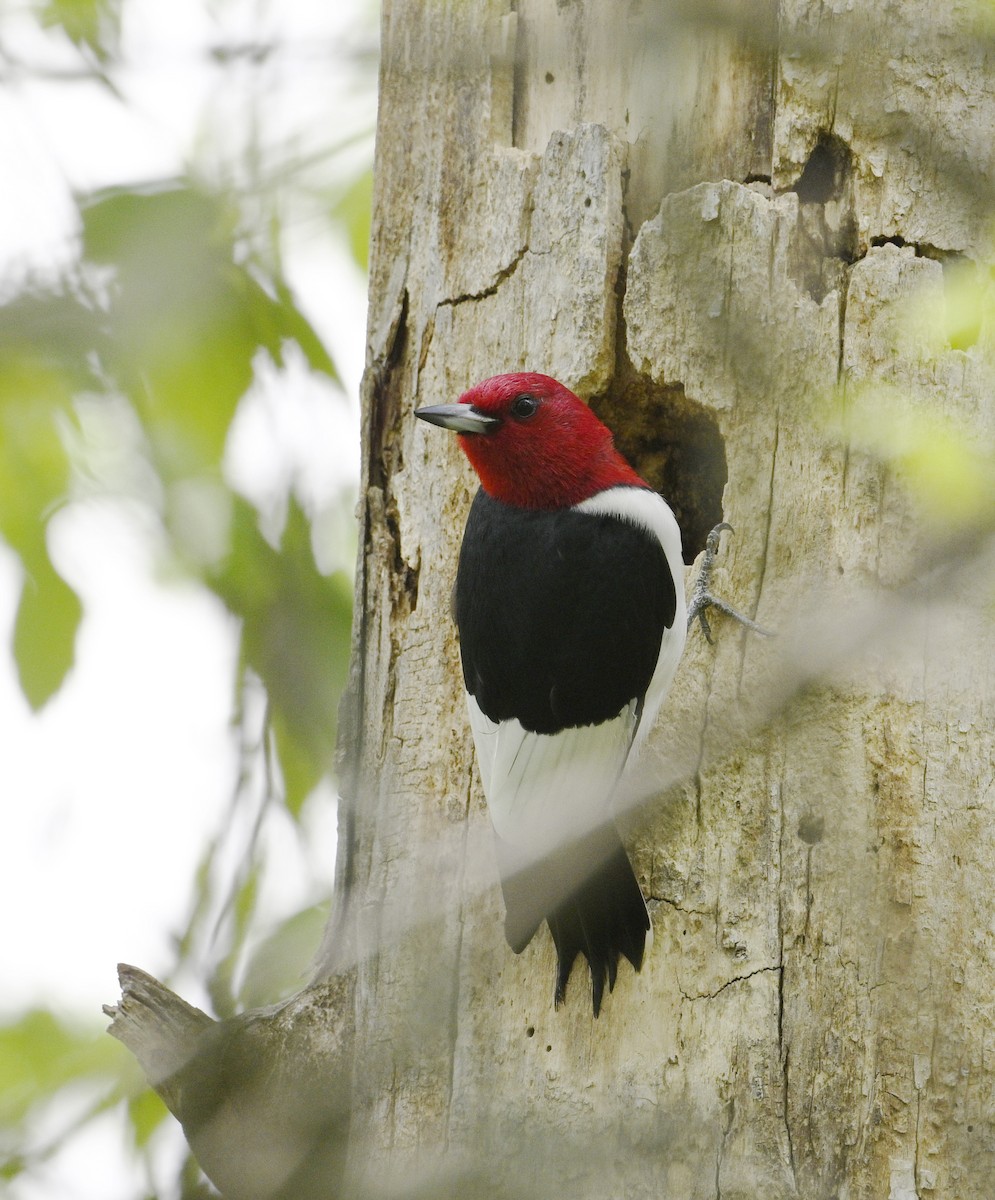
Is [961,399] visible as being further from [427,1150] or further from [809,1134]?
[427,1150]

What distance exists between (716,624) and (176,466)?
1.03 metres

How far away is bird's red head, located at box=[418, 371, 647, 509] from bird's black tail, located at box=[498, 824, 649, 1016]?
73cm

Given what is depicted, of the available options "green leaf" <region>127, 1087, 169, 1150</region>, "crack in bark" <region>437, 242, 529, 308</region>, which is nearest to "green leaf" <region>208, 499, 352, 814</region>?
"crack in bark" <region>437, 242, 529, 308</region>

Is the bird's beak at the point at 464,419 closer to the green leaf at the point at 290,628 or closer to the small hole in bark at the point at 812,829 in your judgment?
the green leaf at the point at 290,628

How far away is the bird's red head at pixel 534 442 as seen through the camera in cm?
263

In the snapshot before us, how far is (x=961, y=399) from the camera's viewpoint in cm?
243

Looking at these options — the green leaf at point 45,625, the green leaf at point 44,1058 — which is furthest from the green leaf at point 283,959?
the green leaf at point 45,625

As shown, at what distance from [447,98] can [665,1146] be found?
2082 millimetres

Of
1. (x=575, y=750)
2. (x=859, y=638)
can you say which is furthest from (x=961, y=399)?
(x=859, y=638)

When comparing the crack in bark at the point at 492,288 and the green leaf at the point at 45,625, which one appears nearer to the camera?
the green leaf at the point at 45,625

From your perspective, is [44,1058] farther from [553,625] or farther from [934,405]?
[934,405]

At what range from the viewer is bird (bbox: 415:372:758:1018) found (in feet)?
8.39

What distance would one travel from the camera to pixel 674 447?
2.97 m

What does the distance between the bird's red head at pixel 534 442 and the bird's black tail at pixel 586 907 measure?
73 cm
